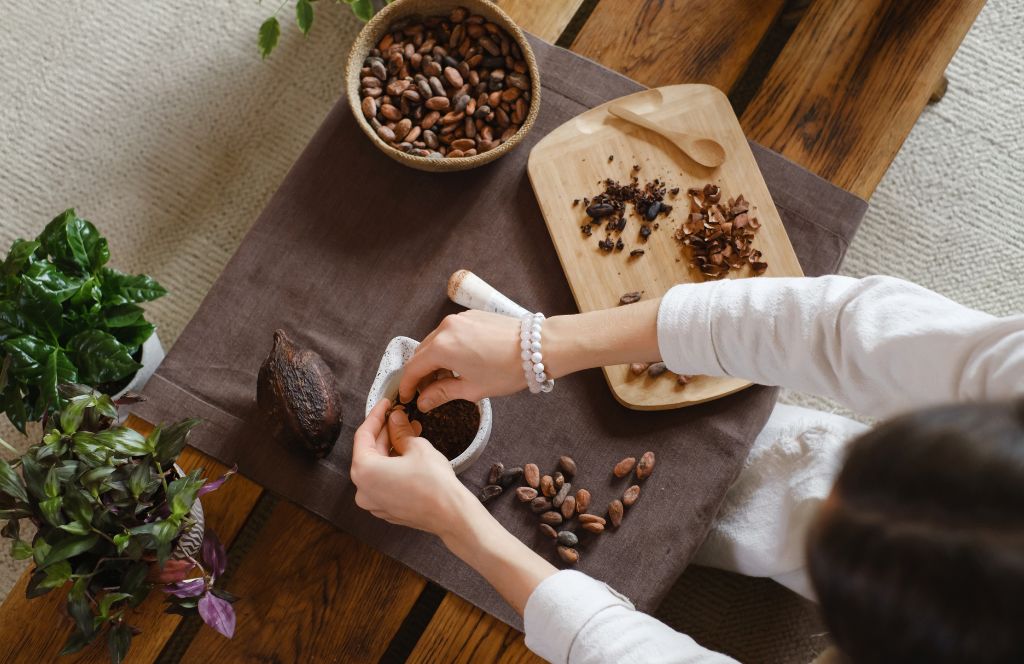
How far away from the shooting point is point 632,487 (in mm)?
880

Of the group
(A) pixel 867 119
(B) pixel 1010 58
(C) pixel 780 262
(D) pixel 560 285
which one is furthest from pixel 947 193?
(D) pixel 560 285

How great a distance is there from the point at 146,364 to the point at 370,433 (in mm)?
447

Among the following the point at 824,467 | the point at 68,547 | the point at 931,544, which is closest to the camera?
the point at 931,544

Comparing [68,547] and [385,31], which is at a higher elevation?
[385,31]

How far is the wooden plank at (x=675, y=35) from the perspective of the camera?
1007 millimetres

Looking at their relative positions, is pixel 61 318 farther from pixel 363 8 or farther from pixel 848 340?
pixel 848 340

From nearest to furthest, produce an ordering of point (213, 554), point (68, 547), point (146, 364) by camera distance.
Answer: point (68, 547) < point (213, 554) < point (146, 364)

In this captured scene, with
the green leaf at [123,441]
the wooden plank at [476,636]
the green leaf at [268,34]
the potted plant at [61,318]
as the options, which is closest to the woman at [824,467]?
the wooden plank at [476,636]

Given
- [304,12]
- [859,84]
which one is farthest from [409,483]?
[859,84]

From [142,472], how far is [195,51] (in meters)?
1.15

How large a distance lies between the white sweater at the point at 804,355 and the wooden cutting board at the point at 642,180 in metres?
0.13

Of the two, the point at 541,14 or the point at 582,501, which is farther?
the point at 541,14

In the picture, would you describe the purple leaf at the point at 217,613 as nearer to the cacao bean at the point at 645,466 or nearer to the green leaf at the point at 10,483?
the green leaf at the point at 10,483

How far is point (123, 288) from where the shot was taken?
89 centimetres
